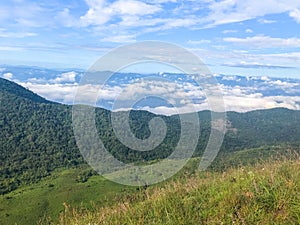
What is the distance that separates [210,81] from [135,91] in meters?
3.49

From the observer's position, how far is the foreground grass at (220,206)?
4723mm

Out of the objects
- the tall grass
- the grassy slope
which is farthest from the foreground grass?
the grassy slope

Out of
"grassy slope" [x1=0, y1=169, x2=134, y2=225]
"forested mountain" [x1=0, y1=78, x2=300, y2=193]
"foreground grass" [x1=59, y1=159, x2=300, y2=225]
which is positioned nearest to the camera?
"foreground grass" [x1=59, y1=159, x2=300, y2=225]

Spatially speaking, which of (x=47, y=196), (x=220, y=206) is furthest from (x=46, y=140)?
(x=220, y=206)

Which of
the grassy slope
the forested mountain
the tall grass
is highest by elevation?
the tall grass

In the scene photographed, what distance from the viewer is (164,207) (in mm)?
5461

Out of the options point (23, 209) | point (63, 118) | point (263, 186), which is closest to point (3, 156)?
point (23, 209)

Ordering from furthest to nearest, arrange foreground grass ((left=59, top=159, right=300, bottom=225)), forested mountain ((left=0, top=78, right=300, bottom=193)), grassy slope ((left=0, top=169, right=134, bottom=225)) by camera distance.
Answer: forested mountain ((left=0, top=78, right=300, bottom=193)) < grassy slope ((left=0, top=169, right=134, bottom=225)) < foreground grass ((left=59, top=159, right=300, bottom=225))

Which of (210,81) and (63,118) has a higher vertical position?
(210,81)

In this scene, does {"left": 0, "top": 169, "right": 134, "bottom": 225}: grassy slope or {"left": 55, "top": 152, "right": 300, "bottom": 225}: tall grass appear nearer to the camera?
{"left": 55, "top": 152, "right": 300, "bottom": 225}: tall grass

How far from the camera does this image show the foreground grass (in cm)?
472

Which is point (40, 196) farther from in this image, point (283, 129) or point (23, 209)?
point (283, 129)

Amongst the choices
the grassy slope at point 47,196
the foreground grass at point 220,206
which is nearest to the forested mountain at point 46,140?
the grassy slope at point 47,196

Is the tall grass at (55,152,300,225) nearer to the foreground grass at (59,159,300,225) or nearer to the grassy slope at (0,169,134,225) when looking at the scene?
the foreground grass at (59,159,300,225)
